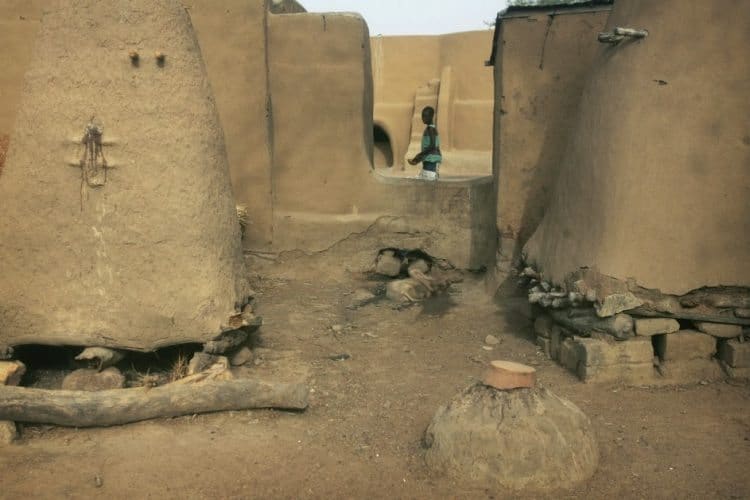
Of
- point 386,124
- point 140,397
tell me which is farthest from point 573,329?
point 386,124

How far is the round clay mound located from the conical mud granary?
204 cm

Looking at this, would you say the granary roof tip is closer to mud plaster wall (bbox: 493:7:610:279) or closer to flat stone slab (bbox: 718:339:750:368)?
mud plaster wall (bbox: 493:7:610:279)

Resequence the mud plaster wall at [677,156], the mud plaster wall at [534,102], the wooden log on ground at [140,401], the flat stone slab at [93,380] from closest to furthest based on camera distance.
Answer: the wooden log on ground at [140,401]
the flat stone slab at [93,380]
the mud plaster wall at [677,156]
the mud plaster wall at [534,102]

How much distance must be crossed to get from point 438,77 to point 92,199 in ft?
38.7

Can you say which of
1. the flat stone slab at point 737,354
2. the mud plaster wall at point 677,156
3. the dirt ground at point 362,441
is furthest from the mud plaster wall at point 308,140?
the flat stone slab at point 737,354

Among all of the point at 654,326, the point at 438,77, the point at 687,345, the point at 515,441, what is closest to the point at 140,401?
the point at 515,441

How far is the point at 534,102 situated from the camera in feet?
21.3

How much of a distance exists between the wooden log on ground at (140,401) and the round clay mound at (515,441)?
1107 millimetres

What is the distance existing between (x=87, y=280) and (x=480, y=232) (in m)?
4.15

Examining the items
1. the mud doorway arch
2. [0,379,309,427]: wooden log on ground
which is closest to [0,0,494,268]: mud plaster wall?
[0,379,309,427]: wooden log on ground

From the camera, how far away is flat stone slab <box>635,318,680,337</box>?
15.9ft

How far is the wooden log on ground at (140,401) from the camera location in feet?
12.9

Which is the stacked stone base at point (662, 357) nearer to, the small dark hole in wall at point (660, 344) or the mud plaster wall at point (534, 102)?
the small dark hole in wall at point (660, 344)

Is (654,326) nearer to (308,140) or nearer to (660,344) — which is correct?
(660,344)
